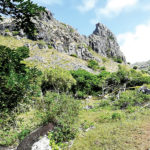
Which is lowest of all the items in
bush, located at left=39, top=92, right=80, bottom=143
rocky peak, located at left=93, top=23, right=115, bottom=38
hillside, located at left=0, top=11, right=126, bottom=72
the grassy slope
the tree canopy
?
the grassy slope

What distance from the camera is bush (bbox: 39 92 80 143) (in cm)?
751

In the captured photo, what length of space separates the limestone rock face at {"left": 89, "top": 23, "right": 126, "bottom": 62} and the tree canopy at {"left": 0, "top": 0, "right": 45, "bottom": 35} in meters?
102

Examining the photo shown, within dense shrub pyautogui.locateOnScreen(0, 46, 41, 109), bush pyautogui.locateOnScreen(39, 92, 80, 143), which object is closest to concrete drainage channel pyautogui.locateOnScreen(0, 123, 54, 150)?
bush pyautogui.locateOnScreen(39, 92, 80, 143)

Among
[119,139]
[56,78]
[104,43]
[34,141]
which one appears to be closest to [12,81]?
[34,141]

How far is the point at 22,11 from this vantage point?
4395mm

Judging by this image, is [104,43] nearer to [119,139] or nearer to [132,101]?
[132,101]

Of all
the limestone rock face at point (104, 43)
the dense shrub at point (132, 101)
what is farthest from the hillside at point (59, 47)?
the dense shrub at point (132, 101)

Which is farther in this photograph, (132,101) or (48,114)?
(132,101)

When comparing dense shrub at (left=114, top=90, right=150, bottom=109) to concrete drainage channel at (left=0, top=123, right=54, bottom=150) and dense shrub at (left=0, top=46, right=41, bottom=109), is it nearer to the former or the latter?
concrete drainage channel at (left=0, top=123, right=54, bottom=150)

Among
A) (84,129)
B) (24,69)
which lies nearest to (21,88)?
(24,69)

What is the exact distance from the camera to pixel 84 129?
9.20 metres

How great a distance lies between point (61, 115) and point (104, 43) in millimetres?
118438

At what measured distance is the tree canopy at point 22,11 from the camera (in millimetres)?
4195

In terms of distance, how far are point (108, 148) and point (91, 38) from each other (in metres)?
113
